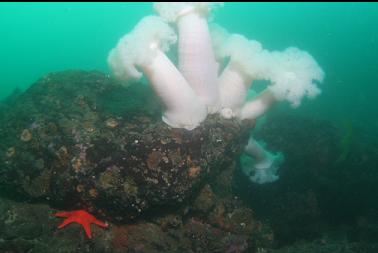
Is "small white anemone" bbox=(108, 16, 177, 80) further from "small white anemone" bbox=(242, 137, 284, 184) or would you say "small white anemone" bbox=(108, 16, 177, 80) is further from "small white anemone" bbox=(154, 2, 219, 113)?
"small white anemone" bbox=(242, 137, 284, 184)

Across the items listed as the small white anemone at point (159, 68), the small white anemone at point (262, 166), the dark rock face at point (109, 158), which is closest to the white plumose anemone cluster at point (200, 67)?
the small white anemone at point (159, 68)

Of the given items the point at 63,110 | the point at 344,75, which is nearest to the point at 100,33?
the point at 344,75

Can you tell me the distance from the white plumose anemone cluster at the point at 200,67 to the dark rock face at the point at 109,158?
43 centimetres

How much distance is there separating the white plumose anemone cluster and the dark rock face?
0.43 m

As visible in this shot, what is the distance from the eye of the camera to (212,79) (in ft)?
18.0

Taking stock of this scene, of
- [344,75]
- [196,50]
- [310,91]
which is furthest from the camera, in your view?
[344,75]

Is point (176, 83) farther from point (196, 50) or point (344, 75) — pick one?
point (344, 75)

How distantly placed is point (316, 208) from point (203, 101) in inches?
156

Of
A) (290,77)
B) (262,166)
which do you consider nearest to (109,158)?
(290,77)

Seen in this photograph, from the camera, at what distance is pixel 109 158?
448 cm

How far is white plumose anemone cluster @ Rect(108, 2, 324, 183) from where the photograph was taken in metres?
4.95

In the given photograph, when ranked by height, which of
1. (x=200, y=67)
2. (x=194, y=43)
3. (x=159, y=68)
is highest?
(x=194, y=43)

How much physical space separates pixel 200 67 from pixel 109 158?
7.17 ft

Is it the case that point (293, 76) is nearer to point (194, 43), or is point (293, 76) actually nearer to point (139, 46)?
point (194, 43)
